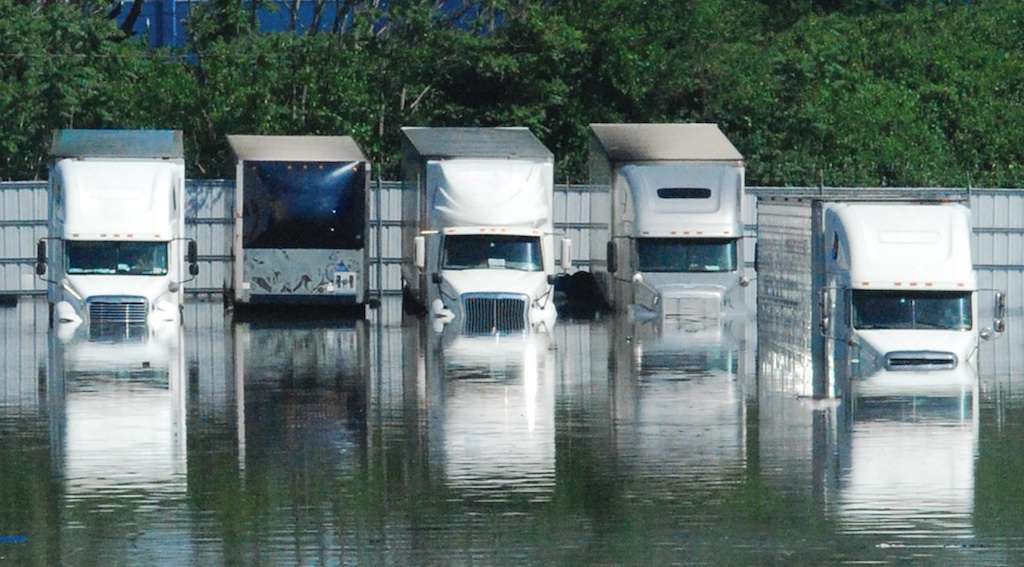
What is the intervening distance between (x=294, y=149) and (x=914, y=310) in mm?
15731

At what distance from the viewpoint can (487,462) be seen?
19.5 metres

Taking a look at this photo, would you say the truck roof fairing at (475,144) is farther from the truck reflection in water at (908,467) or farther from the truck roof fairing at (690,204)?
the truck reflection in water at (908,467)

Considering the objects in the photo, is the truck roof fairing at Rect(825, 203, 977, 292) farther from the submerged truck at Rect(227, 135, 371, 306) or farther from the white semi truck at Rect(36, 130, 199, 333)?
the white semi truck at Rect(36, 130, 199, 333)

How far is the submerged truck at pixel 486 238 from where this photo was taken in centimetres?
3747

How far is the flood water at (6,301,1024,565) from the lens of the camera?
595 inches

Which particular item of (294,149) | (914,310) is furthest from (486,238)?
(914,310)

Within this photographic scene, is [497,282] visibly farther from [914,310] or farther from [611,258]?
[914,310]

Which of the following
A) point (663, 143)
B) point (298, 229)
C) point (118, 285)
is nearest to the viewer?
point (118, 285)

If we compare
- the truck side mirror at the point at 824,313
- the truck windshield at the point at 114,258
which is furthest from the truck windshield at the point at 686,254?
the truck side mirror at the point at 824,313

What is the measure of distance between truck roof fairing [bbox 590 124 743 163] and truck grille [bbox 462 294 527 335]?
215 inches

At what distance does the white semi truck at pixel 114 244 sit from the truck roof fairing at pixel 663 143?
8982 millimetres

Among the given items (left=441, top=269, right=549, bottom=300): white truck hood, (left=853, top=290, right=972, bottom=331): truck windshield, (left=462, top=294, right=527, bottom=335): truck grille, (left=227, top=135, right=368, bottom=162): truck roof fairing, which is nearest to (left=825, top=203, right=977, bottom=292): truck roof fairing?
(left=853, top=290, right=972, bottom=331): truck windshield

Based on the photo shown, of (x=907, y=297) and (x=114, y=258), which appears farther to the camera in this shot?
(x=114, y=258)

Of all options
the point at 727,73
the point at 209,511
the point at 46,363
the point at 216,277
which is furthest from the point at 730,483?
the point at 727,73
